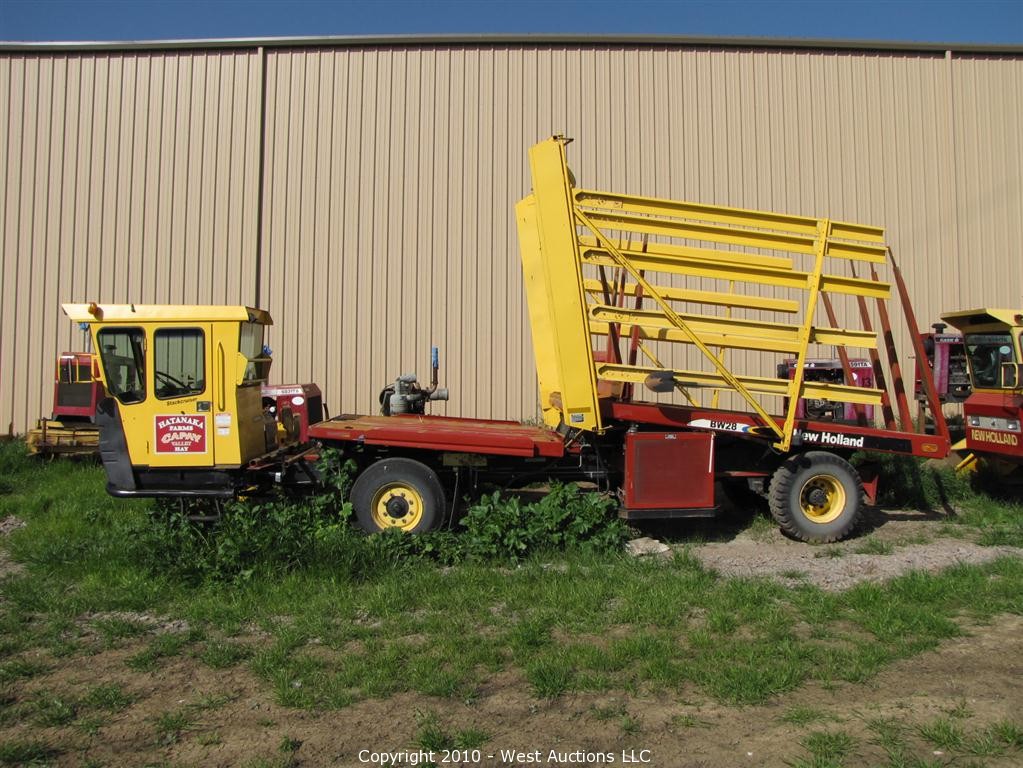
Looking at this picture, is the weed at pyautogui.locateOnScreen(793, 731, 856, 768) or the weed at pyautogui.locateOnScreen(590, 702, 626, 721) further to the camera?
the weed at pyautogui.locateOnScreen(590, 702, 626, 721)

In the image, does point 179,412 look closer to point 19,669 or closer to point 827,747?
point 19,669

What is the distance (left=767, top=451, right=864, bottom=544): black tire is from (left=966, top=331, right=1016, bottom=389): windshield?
2832 millimetres

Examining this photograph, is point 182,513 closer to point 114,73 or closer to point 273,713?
point 273,713

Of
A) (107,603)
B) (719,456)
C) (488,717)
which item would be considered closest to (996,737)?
(488,717)

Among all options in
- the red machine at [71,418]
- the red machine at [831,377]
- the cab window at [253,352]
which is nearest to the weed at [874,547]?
the red machine at [831,377]

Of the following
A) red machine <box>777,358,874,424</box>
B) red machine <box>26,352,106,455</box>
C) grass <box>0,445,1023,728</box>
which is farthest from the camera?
red machine <box>26,352,106,455</box>

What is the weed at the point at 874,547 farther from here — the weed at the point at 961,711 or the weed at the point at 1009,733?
the weed at the point at 1009,733

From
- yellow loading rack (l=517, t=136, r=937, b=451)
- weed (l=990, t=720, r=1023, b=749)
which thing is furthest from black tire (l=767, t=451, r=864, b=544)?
weed (l=990, t=720, r=1023, b=749)

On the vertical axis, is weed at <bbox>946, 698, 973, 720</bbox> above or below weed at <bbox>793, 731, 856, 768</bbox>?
above

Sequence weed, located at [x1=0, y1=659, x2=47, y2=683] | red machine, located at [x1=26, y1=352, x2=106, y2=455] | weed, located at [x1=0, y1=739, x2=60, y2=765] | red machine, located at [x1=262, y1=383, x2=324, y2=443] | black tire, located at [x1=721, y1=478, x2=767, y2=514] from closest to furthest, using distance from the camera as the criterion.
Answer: weed, located at [x1=0, y1=739, x2=60, y2=765] → weed, located at [x1=0, y1=659, x2=47, y2=683] → black tire, located at [x1=721, y1=478, x2=767, y2=514] → red machine, located at [x1=262, y1=383, x2=324, y2=443] → red machine, located at [x1=26, y1=352, x2=106, y2=455]

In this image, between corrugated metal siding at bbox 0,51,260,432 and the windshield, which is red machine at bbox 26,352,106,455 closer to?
corrugated metal siding at bbox 0,51,260,432

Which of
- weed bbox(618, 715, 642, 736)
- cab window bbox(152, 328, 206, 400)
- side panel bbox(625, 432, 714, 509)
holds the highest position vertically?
cab window bbox(152, 328, 206, 400)

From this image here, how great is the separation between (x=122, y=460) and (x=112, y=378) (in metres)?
0.79

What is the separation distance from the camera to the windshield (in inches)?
360
